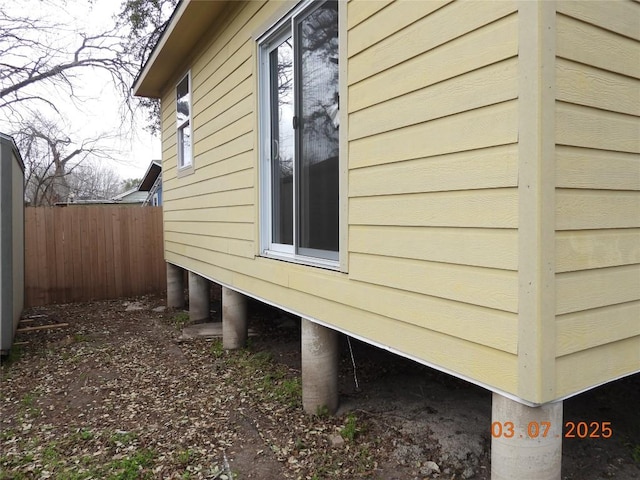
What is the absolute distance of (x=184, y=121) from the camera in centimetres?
645

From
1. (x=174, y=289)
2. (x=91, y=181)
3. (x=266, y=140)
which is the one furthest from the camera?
(x=91, y=181)

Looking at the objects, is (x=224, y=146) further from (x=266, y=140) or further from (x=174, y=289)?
(x=174, y=289)

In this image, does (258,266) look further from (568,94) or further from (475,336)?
(568,94)

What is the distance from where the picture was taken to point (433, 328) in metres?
2.07

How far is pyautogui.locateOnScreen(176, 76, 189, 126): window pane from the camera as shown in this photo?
6273 mm

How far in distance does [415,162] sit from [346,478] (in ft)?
5.67

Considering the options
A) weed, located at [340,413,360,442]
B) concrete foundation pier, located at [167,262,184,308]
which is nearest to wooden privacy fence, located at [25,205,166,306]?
concrete foundation pier, located at [167,262,184,308]

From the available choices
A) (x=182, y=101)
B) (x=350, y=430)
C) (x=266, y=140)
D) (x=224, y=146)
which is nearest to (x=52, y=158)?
(x=182, y=101)

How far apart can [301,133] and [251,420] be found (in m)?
2.08

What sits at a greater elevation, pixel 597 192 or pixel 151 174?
pixel 151 174

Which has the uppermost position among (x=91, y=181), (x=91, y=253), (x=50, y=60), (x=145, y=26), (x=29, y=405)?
(x=145, y=26)

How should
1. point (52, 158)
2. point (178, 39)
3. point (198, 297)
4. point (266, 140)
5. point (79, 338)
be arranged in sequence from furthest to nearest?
point (52, 158), point (198, 297), point (79, 338), point (178, 39), point (266, 140)

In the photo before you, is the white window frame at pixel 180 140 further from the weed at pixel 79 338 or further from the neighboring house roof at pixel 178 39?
the weed at pixel 79 338

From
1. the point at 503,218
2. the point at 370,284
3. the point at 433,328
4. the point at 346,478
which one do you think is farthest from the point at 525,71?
the point at 346,478
